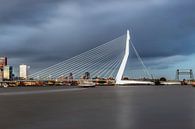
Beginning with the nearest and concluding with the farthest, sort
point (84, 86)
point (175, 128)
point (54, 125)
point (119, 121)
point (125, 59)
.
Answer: point (175, 128) → point (54, 125) → point (119, 121) → point (125, 59) → point (84, 86)

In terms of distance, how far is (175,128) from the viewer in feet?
85.4

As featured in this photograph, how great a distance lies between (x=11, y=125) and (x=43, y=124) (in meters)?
2.25

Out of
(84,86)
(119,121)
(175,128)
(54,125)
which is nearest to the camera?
(175,128)

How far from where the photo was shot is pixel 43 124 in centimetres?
2895

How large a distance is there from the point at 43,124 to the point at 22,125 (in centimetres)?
144

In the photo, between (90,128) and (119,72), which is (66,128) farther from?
(119,72)

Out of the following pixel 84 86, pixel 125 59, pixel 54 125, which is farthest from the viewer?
pixel 84 86

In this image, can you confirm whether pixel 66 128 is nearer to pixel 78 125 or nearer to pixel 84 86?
pixel 78 125

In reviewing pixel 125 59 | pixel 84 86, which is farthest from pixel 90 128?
pixel 84 86

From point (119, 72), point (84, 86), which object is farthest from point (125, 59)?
point (84, 86)

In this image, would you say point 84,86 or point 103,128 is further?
point 84,86

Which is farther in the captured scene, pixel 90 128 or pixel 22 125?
pixel 22 125

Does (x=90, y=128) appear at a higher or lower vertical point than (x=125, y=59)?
lower

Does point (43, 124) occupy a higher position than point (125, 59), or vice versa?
point (125, 59)
